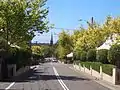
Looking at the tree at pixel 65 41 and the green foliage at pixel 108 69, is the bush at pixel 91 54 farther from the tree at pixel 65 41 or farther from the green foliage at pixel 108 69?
the tree at pixel 65 41

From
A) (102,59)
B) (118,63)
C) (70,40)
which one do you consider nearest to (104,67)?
(118,63)

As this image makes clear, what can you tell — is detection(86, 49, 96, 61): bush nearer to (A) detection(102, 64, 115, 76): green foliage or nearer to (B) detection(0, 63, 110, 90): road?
(B) detection(0, 63, 110, 90): road

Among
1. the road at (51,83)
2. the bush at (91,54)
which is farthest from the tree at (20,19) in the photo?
the bush at (91,54)

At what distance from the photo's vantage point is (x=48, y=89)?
86.3ft

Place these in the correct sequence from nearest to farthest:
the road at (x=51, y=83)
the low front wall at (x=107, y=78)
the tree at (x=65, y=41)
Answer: the road at (x=51, y=83)
the low front wall at (x=107, y=78)
the tree at (x=65, y=41)

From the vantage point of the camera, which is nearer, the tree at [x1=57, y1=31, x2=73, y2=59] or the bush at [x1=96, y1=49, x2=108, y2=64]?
the bush at [x1=96, y1=49, x2=108, y2=64]

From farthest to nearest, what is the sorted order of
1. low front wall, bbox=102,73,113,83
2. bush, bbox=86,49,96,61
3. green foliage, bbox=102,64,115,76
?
bush, bbox=86,49,96,61, low front wall, bbox=102,73,113,83, green foliage, bbox=102,64,115,76

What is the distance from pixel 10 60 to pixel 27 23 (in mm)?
5508

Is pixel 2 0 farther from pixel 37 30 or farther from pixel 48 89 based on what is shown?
pixel 48 89

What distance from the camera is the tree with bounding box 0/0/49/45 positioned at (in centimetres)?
4112

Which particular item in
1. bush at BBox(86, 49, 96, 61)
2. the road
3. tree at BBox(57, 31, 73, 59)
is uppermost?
tree at BBox(57, 31, 73, 59)

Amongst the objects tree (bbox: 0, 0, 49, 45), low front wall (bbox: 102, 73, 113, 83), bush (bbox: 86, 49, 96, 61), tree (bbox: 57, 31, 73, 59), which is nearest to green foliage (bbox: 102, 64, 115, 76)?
low front wall (bbox: 102, 73, 113, 83)

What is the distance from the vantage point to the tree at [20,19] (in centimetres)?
4112

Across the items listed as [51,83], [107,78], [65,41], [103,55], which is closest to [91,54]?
[103,55]
